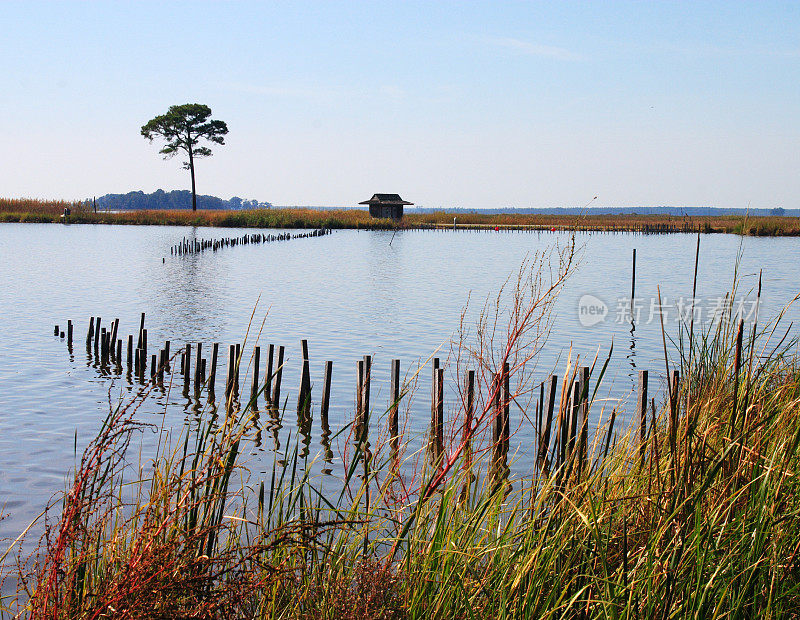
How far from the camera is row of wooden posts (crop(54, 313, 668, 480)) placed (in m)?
4.28

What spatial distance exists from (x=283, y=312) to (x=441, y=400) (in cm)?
1600

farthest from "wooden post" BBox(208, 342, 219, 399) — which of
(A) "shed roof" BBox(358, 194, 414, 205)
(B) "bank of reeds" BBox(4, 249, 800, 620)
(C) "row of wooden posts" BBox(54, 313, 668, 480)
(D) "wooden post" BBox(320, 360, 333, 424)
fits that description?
(A) "shed roof" BBox(358, 194, 414, 205)

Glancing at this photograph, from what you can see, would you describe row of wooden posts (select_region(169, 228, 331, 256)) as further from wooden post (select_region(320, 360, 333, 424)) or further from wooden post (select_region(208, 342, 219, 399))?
wooden post (select_region(320, 360, 333, 424))

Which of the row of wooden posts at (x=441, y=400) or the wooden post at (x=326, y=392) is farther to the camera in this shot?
the wooden post at (x=326, y=392)

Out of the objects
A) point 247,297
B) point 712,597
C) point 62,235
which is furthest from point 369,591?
point 62,235

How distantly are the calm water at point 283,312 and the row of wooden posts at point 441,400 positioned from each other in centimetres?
50

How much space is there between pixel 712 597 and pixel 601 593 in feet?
1.54

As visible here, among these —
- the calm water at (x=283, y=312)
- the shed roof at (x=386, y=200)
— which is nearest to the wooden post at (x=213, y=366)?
the calm water at (x=283, y=312)

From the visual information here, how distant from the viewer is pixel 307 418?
1116 cm

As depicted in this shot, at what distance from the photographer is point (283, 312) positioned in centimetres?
2309

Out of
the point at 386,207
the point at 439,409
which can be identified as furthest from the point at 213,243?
the point at 439,409

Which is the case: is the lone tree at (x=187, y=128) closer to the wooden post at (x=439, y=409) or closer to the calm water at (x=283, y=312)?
the calm water at (x=283, y=312)

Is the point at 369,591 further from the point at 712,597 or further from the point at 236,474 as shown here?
the point at 236,474

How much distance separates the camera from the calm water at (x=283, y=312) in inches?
431
